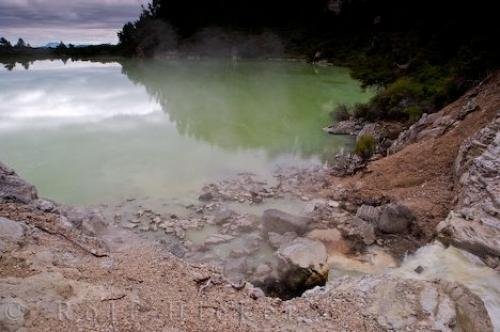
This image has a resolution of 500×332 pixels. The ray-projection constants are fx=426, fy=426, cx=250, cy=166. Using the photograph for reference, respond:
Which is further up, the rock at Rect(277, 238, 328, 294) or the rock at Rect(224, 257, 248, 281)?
the rock at Rect(277, 238, 328, 294)

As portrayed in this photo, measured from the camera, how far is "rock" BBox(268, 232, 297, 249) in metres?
9.23

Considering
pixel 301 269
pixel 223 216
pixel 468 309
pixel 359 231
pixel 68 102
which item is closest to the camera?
pixel 468 309

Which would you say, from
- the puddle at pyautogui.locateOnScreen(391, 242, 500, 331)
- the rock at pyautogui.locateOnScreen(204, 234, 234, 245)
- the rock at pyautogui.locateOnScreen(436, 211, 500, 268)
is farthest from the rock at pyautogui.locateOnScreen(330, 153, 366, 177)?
the puddle at pyautogui.locateOnScreen(391, 242, 500, 331)

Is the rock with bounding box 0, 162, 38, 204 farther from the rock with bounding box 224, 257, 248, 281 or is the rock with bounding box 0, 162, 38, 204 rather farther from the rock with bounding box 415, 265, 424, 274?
the rock with bounding box 415, 265, 424, 274

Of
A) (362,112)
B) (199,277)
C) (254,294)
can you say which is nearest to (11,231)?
(199,277)

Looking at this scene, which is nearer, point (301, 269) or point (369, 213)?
point (301, 269)

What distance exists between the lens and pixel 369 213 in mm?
10328

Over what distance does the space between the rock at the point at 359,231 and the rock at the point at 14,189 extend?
7.07m

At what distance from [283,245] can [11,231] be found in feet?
16.7

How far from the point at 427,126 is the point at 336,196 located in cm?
524

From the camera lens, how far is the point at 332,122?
848 inches

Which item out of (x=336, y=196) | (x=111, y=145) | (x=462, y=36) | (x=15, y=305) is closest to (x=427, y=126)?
(x=336, y=196)

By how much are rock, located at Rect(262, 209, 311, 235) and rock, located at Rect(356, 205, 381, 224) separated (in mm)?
1427

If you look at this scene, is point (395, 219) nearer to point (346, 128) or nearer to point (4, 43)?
point (346, 128)
